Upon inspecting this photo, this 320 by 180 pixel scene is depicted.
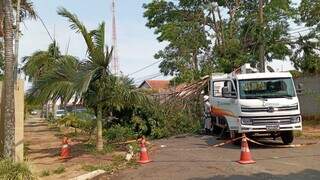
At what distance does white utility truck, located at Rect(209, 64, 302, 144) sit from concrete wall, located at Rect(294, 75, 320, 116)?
27.3 ft

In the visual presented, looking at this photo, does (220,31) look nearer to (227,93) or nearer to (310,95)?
(310,95)

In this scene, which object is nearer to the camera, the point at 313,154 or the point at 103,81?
the point at 313,154

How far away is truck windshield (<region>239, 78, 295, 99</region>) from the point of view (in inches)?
679

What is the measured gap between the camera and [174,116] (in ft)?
76.4

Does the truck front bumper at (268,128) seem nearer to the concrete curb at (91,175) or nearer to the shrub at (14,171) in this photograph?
the concrete curb at (91,175)

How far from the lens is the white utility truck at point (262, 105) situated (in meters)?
16.8

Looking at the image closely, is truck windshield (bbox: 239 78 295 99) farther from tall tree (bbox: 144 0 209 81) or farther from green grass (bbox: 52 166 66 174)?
tall tree (bbox: 144 0 209 81)

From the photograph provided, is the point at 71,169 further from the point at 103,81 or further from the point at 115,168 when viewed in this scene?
the point at 103,81

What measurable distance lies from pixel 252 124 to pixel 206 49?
2058cm

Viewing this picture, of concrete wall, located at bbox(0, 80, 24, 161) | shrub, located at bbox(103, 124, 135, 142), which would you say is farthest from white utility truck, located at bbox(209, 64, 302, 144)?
concrete wall, located at bbox(0, 80, 24, 161)

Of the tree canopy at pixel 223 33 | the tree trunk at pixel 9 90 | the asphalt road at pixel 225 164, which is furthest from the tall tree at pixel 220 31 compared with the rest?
the tree trunk at pixel 9 90

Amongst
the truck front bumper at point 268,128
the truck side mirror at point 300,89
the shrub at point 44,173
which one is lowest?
the shrub at point 44,173

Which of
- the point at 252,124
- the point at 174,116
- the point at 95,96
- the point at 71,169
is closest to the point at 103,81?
the point at 95,96

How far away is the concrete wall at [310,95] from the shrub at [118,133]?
9.59 meters
